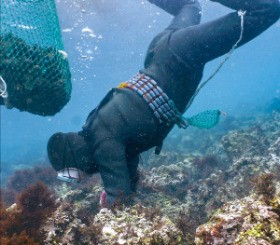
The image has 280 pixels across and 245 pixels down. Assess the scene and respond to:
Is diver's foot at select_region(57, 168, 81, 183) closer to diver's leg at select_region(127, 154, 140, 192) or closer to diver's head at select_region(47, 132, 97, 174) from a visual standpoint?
diver's head at select_region(47, 132, 97, 174)

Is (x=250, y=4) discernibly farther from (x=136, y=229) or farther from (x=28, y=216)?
(x=28, y=216)

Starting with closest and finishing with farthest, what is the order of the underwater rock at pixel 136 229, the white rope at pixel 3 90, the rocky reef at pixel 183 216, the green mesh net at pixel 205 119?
the rocky reef at pixel 183 216, the underwater rock at pixel 136 229, the white rope at pixel 3 90, the green mesh net at pixel 205 119

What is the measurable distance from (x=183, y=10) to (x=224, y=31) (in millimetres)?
1338

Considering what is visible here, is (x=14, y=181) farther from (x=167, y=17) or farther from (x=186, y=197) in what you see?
(x=167, y=17)

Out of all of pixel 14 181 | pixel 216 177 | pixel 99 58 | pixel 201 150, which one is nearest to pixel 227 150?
pixel 216 177

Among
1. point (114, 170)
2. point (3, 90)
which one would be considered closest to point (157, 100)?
point (114, 170)

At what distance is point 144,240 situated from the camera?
3.10 metres

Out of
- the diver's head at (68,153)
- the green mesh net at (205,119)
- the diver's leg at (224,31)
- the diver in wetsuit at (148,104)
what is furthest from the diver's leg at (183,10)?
the diver's head at (68,153)

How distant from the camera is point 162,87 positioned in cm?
448

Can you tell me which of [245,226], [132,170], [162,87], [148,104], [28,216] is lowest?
[132,170]

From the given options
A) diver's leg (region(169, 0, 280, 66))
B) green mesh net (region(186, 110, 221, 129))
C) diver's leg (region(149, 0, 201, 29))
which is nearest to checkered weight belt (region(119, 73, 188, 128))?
green mesh net (region(186, 110, 221, 129))

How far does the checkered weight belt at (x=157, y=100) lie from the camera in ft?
14.1

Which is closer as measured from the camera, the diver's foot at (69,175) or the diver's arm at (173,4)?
the diver's foot at (69,175)

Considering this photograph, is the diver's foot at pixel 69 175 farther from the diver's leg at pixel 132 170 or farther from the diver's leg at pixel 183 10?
the diver's leg at pixel 183 10
